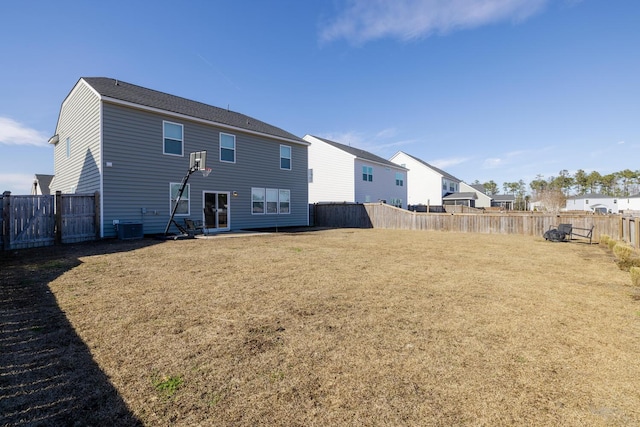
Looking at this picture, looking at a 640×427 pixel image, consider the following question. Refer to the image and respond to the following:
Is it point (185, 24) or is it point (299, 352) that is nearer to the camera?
point (299, 352)

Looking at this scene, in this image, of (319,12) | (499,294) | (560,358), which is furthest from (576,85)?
(560,358)

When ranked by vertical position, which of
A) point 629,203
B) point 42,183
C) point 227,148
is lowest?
point 629,203

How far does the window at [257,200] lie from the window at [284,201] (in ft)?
4.70

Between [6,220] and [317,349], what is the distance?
38.5ft

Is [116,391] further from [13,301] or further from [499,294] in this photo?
[499,294]

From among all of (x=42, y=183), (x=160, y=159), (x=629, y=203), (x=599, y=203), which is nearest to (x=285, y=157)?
(x=160, y=159)

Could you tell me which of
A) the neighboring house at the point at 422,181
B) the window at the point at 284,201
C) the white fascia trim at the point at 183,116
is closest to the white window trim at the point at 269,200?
the window at the point at 284,201

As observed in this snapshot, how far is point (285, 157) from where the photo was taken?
747 inches

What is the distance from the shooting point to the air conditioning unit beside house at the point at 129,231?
11.5 metres

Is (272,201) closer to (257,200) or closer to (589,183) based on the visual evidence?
(257,200)

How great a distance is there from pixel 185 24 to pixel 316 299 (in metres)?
14.7

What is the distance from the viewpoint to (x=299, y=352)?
9.37ft

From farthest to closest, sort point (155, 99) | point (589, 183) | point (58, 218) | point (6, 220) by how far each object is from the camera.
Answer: point (589, 183) < point (155, 99) < point (58, 218) < point (6, 220)

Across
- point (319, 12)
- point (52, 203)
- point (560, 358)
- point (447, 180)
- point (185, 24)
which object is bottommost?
point (560, 358)
